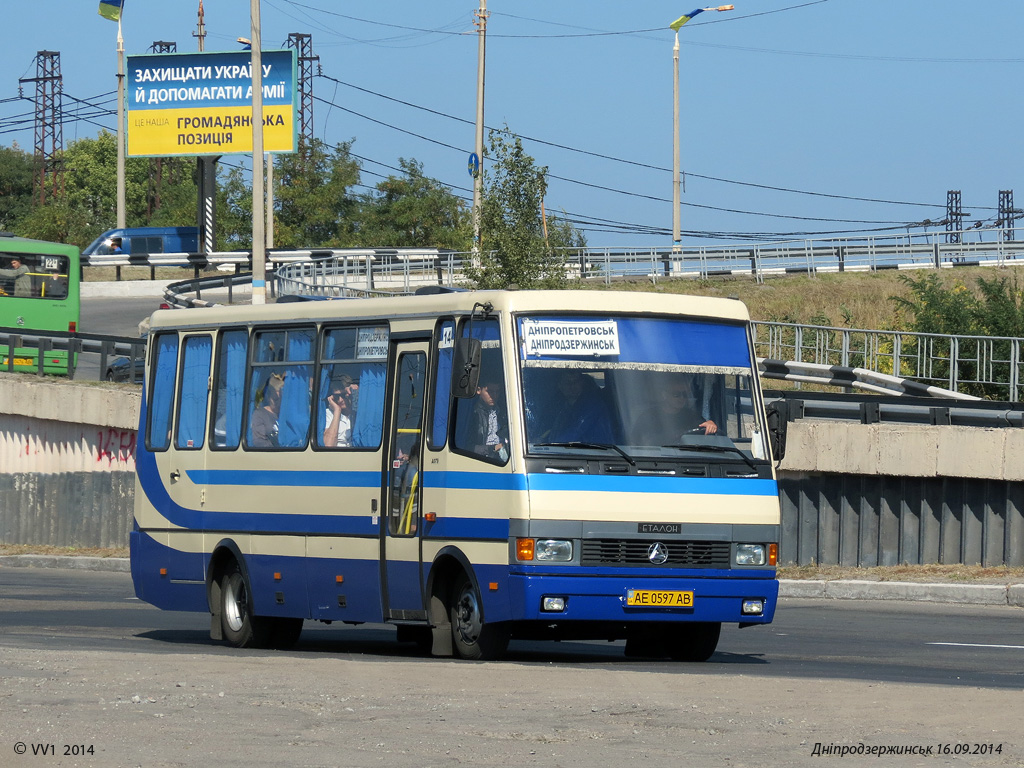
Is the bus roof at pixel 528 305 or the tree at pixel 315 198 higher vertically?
the tree at pixel 315 198

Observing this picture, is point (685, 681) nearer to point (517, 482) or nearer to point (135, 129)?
point (517, 482)

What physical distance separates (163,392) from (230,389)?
1304mm

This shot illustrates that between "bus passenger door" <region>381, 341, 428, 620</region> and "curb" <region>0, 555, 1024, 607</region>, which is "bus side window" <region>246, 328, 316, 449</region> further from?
"curb" <region>0, 555, 1024, 607</region>

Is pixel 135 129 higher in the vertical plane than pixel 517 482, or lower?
higher

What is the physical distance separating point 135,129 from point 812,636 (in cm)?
5414

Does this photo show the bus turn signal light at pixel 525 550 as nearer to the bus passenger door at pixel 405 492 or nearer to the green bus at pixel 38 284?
the bus passenger door at pixel 405 492

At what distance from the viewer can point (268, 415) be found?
1420 cm

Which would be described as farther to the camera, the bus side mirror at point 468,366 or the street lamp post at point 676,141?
the street lamp post at point 676,141

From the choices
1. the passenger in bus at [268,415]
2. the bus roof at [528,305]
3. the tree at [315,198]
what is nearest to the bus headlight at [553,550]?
the bus roof at [528,305]

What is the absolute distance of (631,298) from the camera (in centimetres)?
1233

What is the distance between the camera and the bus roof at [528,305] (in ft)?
39.5

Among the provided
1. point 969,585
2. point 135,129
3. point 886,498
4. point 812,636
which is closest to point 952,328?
point 886,498

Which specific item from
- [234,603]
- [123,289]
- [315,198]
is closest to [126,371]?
[234,603]

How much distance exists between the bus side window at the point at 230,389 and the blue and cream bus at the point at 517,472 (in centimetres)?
43
